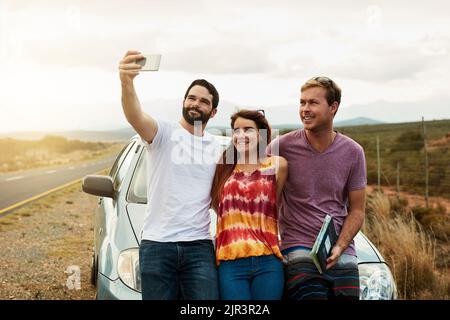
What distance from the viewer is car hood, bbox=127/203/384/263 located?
379 centimetres

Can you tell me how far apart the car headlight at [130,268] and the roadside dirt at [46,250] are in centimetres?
266

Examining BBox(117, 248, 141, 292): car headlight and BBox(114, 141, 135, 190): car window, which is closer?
BBox(117, 248, 141, 292): car headlight

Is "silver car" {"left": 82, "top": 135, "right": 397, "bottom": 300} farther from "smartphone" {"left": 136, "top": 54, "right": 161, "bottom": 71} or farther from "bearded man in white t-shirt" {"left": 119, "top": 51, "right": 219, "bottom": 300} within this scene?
"smartphone" {"left": 136, "top": 54, "right": 161, "bottom": 71}

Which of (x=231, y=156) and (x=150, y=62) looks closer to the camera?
(x=150, y=62)

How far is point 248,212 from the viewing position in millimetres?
3254

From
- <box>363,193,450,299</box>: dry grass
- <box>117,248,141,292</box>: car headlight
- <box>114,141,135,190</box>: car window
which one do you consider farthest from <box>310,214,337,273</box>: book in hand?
<box>363,193,450,299</box>: dry grass

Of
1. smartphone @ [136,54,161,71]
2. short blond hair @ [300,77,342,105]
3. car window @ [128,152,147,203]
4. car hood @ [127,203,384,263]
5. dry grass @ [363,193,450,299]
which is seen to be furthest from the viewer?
dry grass @ [363,193,450,299]

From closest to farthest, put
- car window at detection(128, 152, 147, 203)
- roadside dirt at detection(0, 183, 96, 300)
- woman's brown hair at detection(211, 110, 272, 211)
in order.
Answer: woman's brown hair at detection(211, 110, 272, 211) < car window at detection(128, 152, 147, 203) < roadside dirt at detection(0, 183, 96, 300)

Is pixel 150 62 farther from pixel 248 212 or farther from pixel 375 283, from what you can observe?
pixel 375 283

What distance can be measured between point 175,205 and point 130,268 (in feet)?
Answer: 2.01

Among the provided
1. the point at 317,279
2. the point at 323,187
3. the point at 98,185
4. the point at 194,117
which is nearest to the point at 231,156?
the point at 194,117

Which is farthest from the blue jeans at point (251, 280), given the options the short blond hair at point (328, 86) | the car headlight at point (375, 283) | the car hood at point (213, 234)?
the short blond hair at point (328, 86)

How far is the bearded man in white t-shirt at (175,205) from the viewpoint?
3.19 m
